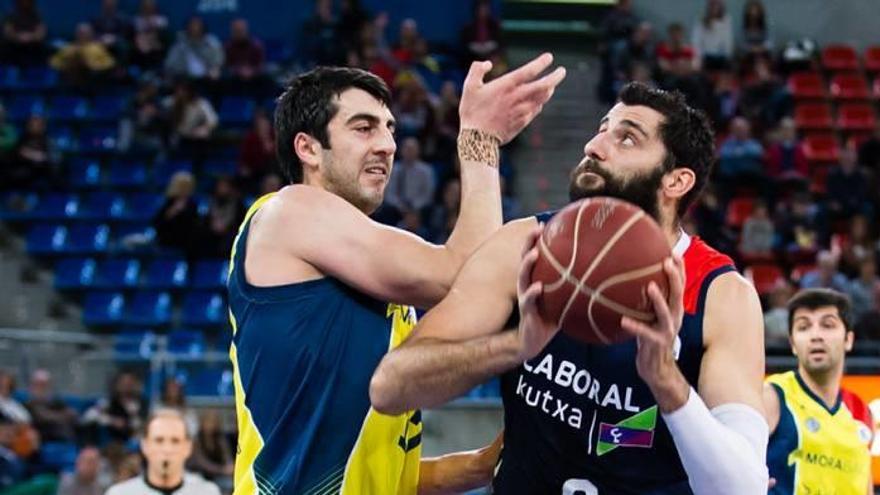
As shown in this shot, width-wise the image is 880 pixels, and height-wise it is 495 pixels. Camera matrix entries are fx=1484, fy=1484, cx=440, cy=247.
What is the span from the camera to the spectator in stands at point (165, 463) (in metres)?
8.36

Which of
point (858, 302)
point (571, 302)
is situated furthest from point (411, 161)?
point (571, 302)

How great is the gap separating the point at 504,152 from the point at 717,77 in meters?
2.69

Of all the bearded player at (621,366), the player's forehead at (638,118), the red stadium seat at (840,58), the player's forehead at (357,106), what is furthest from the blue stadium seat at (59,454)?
the red stadium seat at (840,58)

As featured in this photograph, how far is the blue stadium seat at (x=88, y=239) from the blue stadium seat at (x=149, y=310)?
36.2 inches

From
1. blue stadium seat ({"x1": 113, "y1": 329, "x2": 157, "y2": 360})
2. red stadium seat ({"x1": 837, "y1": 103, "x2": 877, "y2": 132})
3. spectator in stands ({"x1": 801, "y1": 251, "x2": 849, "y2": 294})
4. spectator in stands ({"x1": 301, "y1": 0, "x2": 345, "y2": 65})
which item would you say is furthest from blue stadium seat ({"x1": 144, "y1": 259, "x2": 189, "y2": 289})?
red stadium seat ({"x1": 837, "y1": 103, "x2": 877, "y2": 132})

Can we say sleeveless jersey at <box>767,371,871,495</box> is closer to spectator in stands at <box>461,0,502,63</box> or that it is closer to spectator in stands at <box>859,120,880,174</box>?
spectator in stands at <box>859,120,880,174</box>

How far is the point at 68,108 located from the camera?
16734mm

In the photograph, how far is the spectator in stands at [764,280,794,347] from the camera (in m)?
11.7

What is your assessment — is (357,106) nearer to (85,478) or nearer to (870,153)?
(85,478)

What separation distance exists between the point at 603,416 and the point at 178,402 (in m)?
7.08

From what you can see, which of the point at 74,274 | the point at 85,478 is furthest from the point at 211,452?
the point at 74,274

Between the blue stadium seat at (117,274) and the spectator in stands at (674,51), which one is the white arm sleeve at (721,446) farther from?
the spectator in stands at (674,51)

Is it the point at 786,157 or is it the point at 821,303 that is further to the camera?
the point at 786,157

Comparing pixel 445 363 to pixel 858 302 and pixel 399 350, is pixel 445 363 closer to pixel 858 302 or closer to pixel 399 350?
pixel 399 350
